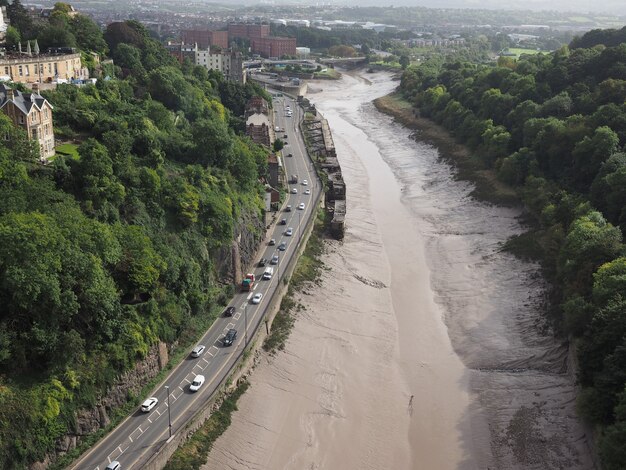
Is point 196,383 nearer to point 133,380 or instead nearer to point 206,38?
point 133,380

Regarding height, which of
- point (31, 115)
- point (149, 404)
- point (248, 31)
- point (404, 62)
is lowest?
point (149, 404)

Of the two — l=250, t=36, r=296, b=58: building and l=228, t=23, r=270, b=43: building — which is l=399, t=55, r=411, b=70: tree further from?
l=228, t=23, r=270, b=43: building

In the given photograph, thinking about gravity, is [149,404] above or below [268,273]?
below

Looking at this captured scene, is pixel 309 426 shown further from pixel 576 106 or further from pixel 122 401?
pixel 576 106

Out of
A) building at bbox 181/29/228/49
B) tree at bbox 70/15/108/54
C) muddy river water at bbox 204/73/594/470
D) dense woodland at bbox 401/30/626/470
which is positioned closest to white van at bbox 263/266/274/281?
muddy river water at bbox 204/73/594/470

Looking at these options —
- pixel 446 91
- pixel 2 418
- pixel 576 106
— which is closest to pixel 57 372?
pixel 2 418

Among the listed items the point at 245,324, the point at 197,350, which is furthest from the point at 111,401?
the point at 245,324
